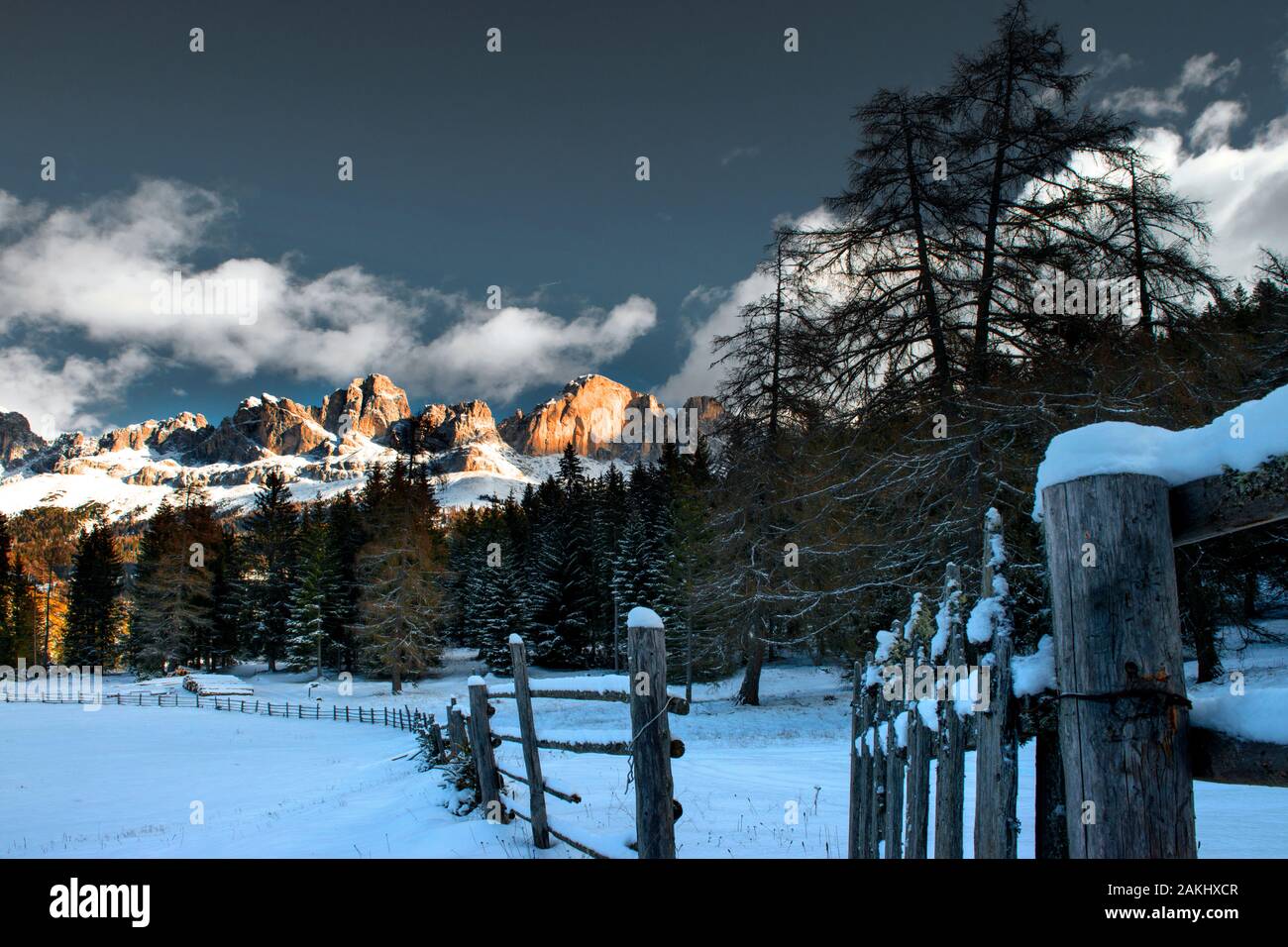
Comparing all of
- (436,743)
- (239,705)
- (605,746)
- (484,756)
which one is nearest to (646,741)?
(605,746)

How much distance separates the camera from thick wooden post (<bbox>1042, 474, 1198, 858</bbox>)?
6.15 feet

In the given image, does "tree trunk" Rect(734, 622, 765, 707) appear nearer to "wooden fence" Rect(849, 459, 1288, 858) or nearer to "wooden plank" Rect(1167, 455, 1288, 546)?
"wooden fence" Rect(849, 459, 1288, 858)

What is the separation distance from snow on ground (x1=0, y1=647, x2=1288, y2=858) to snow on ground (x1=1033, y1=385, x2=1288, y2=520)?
179 centimetres

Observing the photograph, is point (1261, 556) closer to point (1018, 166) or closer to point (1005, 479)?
point (1005, 479)

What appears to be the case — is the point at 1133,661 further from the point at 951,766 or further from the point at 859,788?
the point at 859,788

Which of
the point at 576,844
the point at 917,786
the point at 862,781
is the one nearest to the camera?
the point at 917,786

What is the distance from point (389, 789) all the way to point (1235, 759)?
12556 mm

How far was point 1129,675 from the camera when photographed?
6.17 feet

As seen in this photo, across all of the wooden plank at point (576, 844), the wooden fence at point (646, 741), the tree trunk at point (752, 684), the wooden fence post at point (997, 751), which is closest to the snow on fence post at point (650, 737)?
the wooden fence at point (646, 741)

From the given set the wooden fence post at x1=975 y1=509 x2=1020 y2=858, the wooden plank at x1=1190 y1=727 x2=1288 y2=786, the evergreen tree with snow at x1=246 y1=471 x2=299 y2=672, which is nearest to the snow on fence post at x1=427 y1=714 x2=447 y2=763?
the wooden fence post at x1=975 y1=509 x2=1020 y2=858

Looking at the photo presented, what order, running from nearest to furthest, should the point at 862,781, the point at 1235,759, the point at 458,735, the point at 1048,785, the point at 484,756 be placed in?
1. the point at 1235,759
2. the point at 1048,785
3. the point at 862,781
4. the point at 484,756
5. the point at 458,735

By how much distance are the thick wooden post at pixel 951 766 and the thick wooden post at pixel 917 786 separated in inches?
7.5
